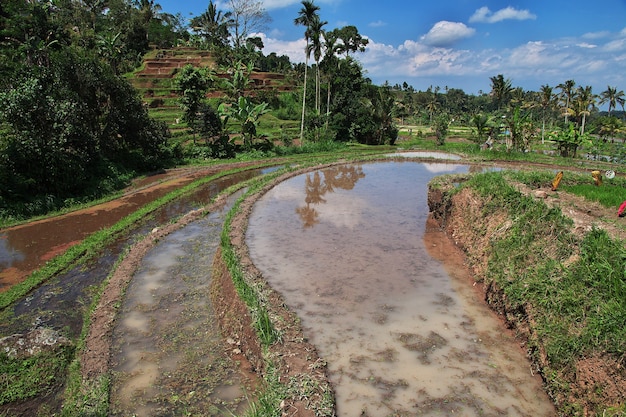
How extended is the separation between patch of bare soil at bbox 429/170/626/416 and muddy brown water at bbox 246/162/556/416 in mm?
331

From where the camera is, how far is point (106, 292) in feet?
26.1

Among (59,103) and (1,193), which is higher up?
(59,103)

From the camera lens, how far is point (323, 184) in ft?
61.1

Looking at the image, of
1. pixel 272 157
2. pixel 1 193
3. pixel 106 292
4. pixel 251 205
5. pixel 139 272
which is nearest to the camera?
pixel 106 292

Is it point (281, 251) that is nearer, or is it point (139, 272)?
point (139, 272)

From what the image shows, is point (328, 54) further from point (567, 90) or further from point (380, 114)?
point (567, 90)

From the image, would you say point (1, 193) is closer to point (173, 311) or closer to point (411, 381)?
point (173, 311)

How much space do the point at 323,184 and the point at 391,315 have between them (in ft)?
39.9

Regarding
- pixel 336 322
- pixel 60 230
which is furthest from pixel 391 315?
pixel 60 230

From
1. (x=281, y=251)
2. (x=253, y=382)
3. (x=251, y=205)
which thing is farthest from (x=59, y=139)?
(x=253, y=382)

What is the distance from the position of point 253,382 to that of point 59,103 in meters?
15.0

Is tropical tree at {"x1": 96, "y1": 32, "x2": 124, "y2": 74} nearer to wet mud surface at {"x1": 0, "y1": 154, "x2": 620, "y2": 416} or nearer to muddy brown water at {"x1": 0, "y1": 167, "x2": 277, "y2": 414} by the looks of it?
muddy brown water at {"x1": 0, "y1": 167, "x2": 277, "y2": 414}

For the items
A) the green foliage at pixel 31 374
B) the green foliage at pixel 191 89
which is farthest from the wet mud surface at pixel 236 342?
the green foliage at pixel 191 89

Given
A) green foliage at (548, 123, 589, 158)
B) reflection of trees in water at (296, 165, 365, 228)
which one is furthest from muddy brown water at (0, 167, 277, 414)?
→ green foliage at (548, 123, 589, 158)
